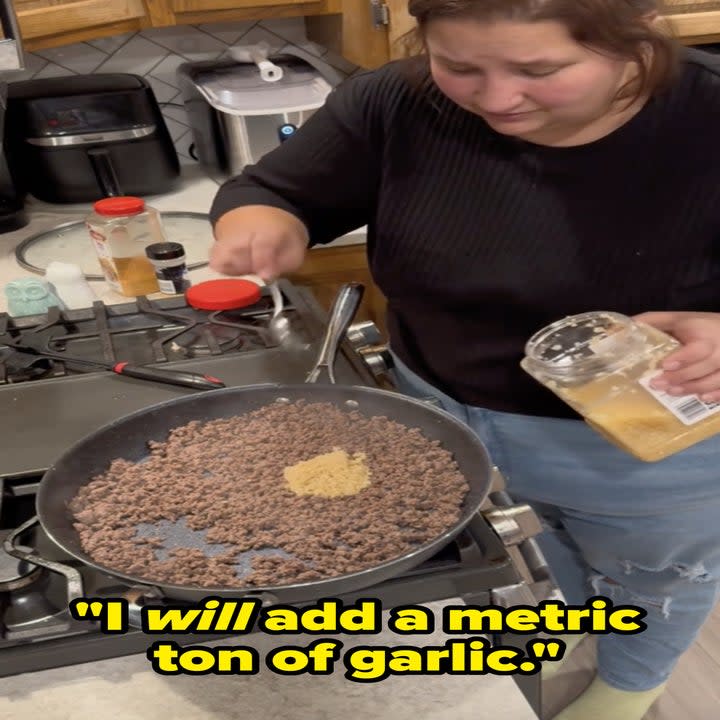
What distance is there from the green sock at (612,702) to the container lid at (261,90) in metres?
1.10

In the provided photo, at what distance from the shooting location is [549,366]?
2.63ft

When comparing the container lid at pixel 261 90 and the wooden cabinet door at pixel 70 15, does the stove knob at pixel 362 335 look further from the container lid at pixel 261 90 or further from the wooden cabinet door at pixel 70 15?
the wooden cabinet door at pixel 70 15

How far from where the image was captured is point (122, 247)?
4.25 feet

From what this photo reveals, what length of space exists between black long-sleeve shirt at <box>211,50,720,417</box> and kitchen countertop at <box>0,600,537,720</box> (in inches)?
18.0

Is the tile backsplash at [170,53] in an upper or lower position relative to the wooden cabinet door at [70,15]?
lower

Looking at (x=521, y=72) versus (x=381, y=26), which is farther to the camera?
(x=381, y=26)

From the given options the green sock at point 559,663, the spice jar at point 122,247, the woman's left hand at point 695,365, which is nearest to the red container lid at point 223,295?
the spice jar at point 122,247

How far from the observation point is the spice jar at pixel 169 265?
1.22 metres

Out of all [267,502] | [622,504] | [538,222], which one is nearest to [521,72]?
[538,222]

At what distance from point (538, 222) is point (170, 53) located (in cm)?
125

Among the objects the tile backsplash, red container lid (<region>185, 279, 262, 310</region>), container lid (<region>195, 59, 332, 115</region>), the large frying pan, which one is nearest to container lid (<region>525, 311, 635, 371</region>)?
the large frying pan

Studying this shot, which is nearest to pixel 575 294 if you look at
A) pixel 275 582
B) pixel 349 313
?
pixel 349 313

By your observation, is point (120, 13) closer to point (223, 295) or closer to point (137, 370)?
point (223, 295)

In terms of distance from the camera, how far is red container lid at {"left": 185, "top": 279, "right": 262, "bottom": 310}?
3.83 ft
